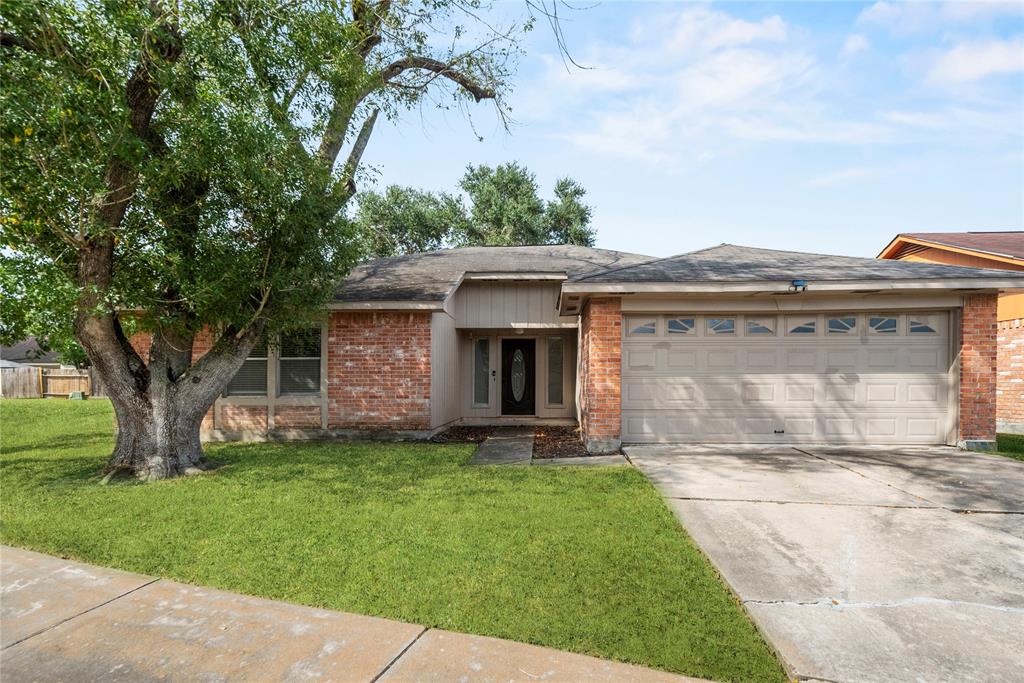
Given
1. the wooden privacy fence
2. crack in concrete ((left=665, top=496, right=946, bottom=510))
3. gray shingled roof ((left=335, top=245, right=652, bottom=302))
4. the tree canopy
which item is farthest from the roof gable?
the wooden privacy fence

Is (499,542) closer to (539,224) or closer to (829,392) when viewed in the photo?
(829,392)

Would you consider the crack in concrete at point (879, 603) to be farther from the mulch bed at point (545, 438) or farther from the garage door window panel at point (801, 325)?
the garage door window panel at point (801, 325)

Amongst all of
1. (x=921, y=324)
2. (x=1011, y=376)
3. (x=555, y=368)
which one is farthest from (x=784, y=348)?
(x=1011, y=376)

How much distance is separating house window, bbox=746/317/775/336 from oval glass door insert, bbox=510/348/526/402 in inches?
230

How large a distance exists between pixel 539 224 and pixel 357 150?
16.3 m

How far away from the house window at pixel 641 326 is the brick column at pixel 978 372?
464cm

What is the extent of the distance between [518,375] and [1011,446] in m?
9.25

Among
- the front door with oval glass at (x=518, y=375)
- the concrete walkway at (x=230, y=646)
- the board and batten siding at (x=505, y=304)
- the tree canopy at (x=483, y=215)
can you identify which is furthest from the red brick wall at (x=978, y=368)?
the tree canopy at (x=483, y=215)

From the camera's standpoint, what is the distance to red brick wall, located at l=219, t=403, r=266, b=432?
33.9ft

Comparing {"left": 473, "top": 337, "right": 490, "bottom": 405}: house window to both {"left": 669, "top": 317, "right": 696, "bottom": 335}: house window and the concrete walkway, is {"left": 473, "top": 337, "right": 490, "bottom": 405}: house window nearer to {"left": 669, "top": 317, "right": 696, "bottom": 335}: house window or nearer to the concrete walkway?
{"left": 669, "top": 317, "right": 696, "bottom": 335}: house window

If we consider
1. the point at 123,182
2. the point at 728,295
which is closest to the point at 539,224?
the point at 728,295

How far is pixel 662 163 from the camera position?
1154cm

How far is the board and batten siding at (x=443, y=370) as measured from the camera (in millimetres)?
10289

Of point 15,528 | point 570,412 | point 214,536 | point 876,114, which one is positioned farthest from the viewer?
point 570,412
